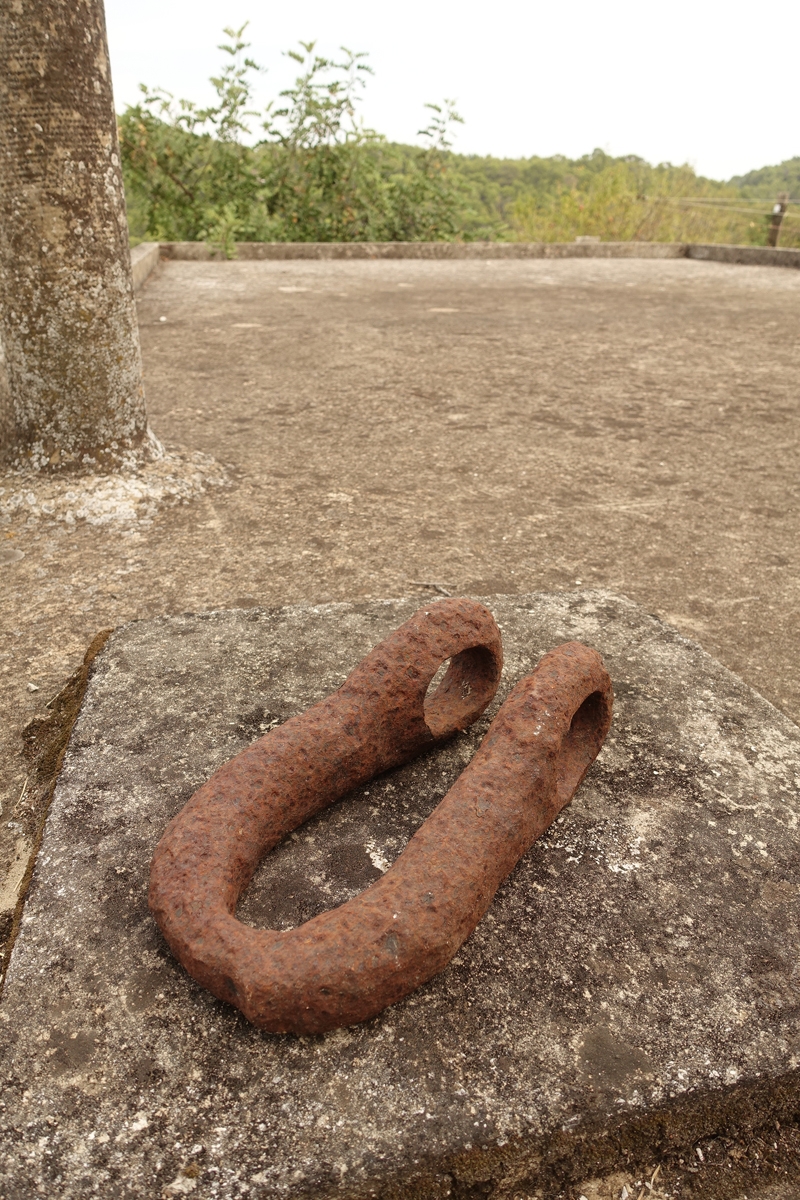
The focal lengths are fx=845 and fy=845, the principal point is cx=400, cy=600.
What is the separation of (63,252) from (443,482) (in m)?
1.69

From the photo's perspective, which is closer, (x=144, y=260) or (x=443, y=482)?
(x=443, y=482)

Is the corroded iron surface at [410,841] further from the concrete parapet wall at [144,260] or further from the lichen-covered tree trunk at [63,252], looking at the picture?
the concrete parapet wall at [144,260]

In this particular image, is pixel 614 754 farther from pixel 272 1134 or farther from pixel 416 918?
pixel 272 1134

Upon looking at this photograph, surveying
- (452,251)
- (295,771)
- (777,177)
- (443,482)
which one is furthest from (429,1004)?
(777,177)

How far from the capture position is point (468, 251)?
1075 centimetres

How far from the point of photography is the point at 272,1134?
3.04ft

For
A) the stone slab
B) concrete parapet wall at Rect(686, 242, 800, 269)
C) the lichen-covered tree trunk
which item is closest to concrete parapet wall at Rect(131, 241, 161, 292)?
the lichen-covered tree trunk

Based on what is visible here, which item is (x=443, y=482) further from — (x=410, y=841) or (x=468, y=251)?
(x=468, y=251)

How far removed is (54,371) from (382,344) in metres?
3.04

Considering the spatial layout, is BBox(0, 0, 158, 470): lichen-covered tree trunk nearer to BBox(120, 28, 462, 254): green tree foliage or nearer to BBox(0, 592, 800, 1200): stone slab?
BBox(0, 592, 800, 1200): stone slab

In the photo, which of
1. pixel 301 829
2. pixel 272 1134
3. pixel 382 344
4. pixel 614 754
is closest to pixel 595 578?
pixel 614 754

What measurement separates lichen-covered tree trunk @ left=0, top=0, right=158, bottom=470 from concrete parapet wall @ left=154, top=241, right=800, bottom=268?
6.81 metres

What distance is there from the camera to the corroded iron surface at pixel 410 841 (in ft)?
3.29

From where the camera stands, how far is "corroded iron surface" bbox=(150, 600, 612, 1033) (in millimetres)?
1003
